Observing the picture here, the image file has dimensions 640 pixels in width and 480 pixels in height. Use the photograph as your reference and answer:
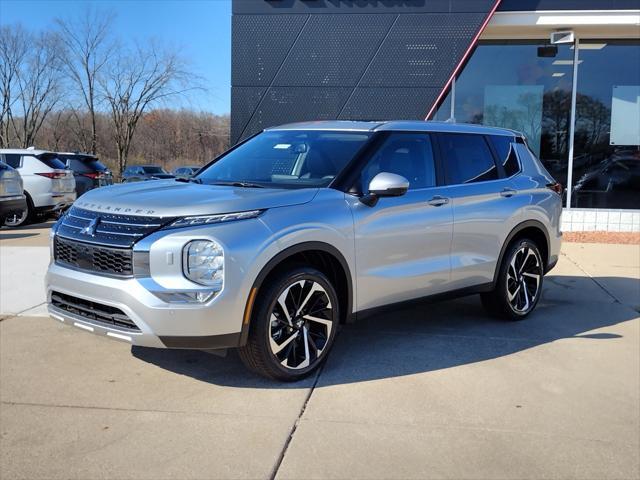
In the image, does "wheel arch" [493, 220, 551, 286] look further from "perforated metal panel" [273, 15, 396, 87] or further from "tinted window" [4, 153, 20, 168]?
"tinted window" [4, 153, 20, 168]

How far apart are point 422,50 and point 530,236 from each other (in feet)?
21.0

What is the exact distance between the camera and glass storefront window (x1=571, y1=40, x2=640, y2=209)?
12391 millimetres

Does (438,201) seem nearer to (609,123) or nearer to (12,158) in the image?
(609,123)

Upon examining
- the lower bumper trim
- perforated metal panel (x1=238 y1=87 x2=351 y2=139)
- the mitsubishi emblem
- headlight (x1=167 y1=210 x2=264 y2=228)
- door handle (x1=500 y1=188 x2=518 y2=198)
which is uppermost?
perforated metal panel (x1=238 y1=87 x2=351 y2=139)

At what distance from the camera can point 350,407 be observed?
145 inches

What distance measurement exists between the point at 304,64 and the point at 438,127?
6.97m

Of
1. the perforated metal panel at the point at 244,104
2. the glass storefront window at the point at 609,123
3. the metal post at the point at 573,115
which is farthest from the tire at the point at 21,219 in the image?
the glass storefront window at the point at 609,123

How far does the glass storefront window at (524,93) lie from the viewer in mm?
12469

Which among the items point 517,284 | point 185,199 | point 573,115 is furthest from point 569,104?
point 185,199

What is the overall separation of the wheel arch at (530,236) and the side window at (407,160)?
3.64ft

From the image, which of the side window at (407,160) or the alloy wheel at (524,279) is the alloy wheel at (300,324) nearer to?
the side window at (407,160)

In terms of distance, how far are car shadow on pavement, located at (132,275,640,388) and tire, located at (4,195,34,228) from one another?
1024 centimetres

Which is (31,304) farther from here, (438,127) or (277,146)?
(438,127)

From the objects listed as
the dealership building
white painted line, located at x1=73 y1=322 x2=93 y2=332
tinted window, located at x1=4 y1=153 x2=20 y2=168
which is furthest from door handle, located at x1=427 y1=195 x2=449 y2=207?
tinted window, located at x1=4 y1=153 x2=20 y2=168
